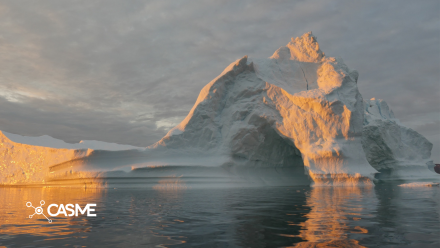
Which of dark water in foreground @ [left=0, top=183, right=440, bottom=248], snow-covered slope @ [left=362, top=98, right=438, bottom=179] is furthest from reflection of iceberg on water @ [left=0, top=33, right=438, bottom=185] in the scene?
dark water in foreground @ [left=0, top=183, right=440, bottom=248]

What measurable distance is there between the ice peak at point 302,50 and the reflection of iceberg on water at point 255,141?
0.27 feet

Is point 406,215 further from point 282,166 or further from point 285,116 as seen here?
point 282,166

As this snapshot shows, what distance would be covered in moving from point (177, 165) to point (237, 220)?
51.0 feet

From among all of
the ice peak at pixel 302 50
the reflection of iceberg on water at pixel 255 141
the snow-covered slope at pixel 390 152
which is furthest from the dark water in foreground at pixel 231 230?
the snow-covered slope at pixel 390 152

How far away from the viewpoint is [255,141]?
77.0 feet

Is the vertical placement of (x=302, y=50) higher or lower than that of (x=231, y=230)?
higher

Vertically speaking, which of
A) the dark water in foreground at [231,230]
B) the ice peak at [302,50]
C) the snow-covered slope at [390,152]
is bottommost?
the dark water in foreground at [231,230]

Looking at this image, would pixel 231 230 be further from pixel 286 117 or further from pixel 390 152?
pixel 390 152

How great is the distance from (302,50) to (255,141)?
29.5ft

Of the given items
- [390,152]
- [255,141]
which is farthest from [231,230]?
[390,152]

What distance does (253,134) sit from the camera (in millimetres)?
23156

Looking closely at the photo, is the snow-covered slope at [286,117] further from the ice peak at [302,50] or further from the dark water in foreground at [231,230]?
the dark water in foreground at [231,230]

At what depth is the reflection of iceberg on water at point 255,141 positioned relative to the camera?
20625 mm

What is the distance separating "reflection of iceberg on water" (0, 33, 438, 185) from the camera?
20625 mm
